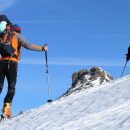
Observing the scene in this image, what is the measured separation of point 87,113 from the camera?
1084 centimetres

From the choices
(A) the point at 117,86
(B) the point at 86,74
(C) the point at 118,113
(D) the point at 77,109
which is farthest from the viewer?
(B) the point at 86,74

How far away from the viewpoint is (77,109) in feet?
38.8

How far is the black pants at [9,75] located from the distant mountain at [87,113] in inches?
43.5

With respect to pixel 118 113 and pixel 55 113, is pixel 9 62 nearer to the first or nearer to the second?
pixel 55 113

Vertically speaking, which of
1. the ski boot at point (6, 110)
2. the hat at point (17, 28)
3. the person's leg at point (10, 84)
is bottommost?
the ski boot at point (6, 110)

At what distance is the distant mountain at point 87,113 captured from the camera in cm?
941

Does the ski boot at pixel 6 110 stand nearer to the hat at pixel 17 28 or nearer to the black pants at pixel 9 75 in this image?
the black pants at pixel 9 75

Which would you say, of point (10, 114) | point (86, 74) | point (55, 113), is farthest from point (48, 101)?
point (86, 74)

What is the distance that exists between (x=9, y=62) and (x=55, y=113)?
2907 mm

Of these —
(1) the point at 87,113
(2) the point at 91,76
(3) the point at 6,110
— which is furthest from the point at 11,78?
(2) the point at 91,76

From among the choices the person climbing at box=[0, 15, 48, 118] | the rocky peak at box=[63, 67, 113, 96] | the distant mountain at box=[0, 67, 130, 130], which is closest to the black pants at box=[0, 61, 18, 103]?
the person climbing at box=[0, 15, 48, 118]

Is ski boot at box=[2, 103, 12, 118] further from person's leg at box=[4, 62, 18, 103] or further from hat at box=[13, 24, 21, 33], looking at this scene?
hat at box=[13, 24, 21, 33]

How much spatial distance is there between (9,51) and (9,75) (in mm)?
818

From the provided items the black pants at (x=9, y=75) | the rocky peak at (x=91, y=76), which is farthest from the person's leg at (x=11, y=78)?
the rocky peak at (x=91, y=76)
